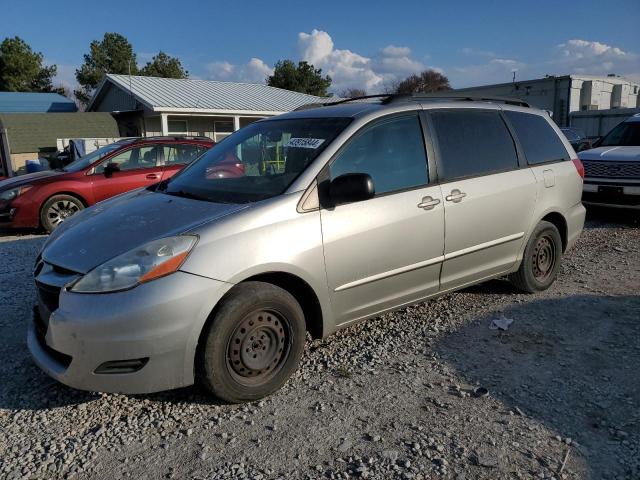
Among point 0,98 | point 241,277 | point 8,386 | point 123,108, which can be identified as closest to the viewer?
point 241,277

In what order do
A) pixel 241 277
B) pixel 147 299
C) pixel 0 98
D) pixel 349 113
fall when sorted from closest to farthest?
pixel 147 299, pixel 241 277, pixel 349 113, pixel 0 98

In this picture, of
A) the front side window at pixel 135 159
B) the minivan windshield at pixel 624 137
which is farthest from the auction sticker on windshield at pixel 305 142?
the minivan windshield at pixel 624 137

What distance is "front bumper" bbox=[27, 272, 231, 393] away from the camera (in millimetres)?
2684

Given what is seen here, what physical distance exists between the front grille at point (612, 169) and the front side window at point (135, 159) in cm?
774

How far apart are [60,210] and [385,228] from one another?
22.5 feet

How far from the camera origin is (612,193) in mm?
8555

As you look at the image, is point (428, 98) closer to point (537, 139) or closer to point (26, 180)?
point (537, 139)

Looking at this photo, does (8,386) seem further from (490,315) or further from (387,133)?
(490,315)

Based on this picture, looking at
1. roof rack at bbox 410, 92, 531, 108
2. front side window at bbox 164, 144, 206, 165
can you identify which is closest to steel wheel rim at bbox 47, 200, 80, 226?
front side window at bbox 164, 144, 206, 165

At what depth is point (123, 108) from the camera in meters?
24.9

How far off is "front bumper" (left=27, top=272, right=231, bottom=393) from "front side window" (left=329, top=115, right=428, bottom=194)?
1288 mm

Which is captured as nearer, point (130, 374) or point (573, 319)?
point (130, 374)

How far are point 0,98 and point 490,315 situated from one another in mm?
37685

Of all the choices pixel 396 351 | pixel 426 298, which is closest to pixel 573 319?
pixel 426 298
